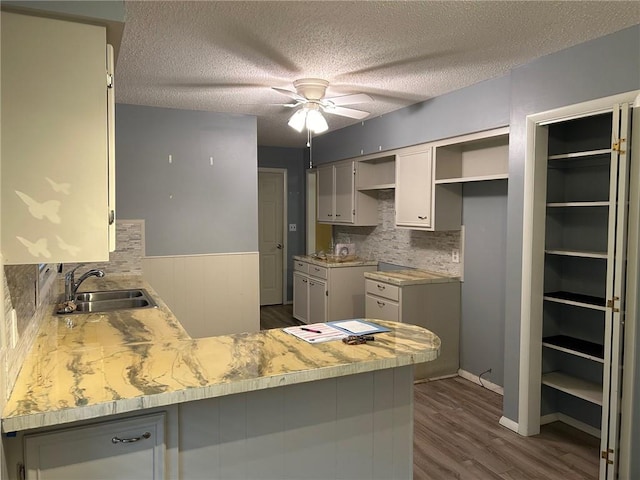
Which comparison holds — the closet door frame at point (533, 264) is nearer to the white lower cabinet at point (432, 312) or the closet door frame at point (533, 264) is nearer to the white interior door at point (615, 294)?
the white interior door at point (615, 294)

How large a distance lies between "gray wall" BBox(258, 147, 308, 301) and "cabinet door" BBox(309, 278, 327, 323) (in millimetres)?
1532

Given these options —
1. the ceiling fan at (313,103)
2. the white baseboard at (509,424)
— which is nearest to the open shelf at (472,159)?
the ceiling fan at (313,103)

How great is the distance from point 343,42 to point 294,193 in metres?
Result: 4.57

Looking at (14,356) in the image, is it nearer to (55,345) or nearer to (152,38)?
(55,345)

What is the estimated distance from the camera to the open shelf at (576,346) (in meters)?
2.89

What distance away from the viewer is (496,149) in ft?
13.2

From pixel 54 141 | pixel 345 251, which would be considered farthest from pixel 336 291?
pixel 54 141

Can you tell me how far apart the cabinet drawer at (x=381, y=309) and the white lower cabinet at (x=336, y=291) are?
2.67ft

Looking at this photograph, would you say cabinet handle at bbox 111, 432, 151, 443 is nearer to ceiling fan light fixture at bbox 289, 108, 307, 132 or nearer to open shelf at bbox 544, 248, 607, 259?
open shelf at bbox 544, 248, 607, 259

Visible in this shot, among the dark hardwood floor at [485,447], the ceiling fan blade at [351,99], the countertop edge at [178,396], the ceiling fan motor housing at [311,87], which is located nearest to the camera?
the countertop edge at [178,396]

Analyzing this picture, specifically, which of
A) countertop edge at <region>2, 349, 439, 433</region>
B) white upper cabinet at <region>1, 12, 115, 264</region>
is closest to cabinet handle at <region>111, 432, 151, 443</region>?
countertop edge at <region>2, 349, 439, 433</region>

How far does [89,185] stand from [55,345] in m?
0.89

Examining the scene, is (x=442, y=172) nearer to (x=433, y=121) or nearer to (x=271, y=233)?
(x=433, y=121)

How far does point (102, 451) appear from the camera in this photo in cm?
152
